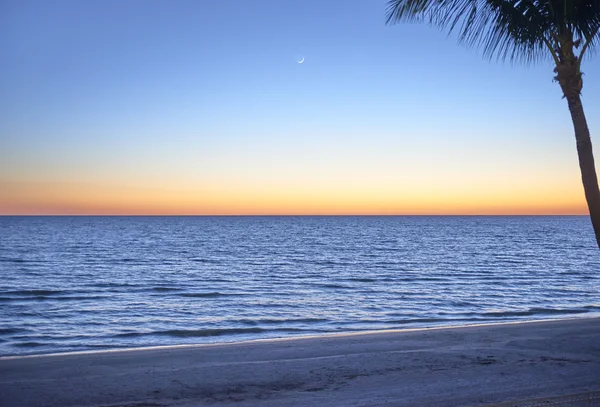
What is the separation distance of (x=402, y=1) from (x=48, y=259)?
48784 mm

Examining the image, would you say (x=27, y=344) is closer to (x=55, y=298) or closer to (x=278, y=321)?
(x=278, y=321)

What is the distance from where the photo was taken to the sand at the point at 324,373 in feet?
31.1

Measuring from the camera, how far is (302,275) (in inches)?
1487

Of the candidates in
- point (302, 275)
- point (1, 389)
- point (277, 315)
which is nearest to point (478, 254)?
point (302, 275)

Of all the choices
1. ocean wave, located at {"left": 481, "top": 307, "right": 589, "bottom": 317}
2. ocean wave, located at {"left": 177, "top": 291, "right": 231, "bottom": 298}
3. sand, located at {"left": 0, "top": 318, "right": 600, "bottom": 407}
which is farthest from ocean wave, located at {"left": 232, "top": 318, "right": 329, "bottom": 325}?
ocean wave, located at {"left": 177, "top": 291, "right": 231, "bottom": 298}

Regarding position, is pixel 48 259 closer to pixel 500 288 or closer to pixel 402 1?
pixel 500 288

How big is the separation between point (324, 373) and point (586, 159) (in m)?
6.60

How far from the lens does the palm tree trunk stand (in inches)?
252

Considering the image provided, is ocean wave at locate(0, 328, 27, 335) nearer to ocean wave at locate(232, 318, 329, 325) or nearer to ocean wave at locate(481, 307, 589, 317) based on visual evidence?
ocean wave at locate(232, 318, 329, 325)

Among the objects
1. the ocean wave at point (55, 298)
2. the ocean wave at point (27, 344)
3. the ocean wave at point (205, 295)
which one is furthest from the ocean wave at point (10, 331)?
the ocean wave at point (205, 295)

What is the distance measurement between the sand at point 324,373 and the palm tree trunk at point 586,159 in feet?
13.1

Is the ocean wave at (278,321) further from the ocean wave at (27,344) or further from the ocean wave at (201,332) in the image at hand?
the ocean wave at (27,344)

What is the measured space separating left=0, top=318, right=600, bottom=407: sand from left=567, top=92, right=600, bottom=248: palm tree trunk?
398cm

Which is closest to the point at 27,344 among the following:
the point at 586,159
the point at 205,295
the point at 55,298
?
the point at 55,298
